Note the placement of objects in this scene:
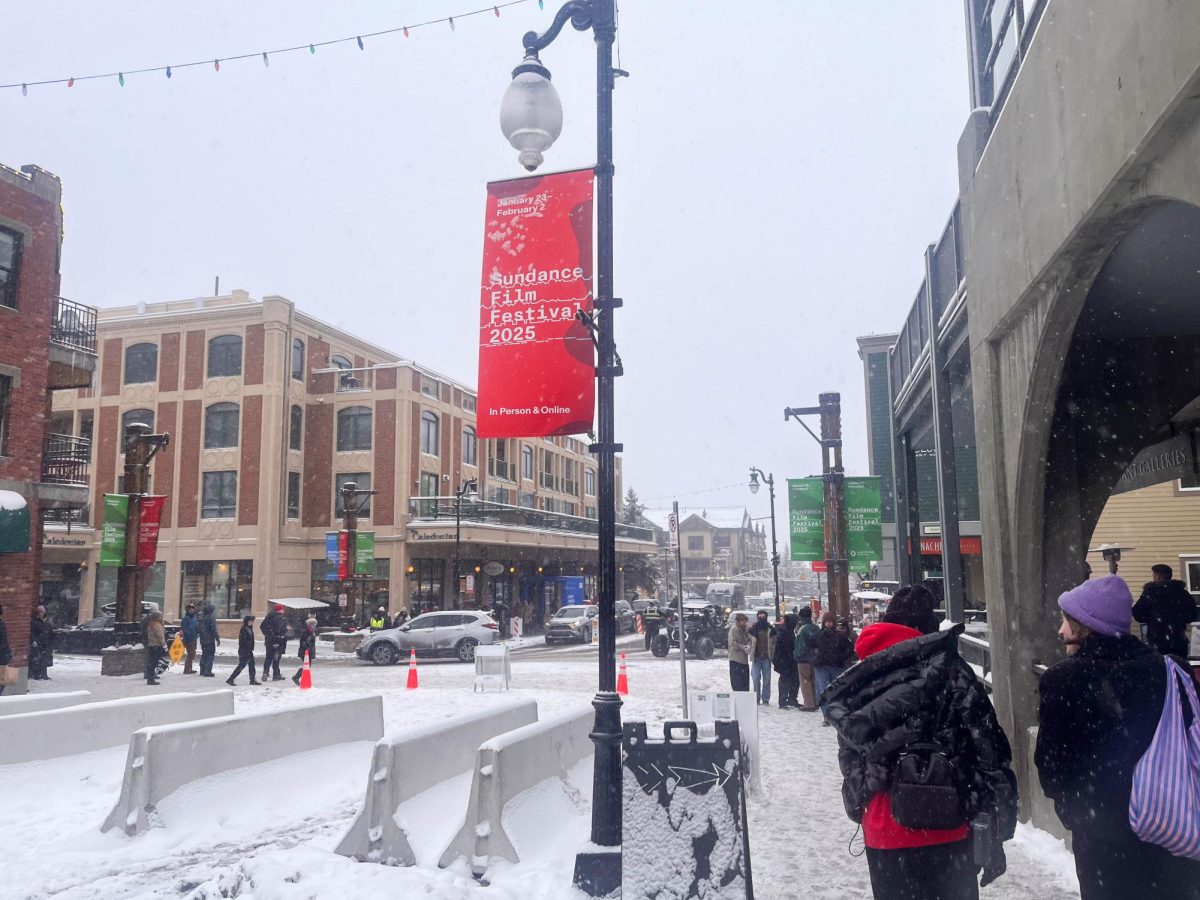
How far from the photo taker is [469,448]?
50.1 m

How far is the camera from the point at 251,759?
8328mm

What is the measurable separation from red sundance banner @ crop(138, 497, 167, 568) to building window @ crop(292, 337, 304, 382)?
18.8m

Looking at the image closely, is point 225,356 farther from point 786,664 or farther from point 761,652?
point 786,664

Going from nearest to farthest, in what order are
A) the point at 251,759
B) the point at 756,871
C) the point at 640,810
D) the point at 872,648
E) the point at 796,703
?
the point at 872,648 → the point at 640,810 → the point at 756,871 → the point at 251,759 → the point at 796,703

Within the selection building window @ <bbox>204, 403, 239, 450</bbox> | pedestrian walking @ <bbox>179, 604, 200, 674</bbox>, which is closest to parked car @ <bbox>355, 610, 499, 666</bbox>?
pedestrian walking @ <bbox>179, 604, 200, 674</bbox>

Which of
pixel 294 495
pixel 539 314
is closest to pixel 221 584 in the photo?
A: pixel 294 495

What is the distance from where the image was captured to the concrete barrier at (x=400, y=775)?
6.52 m

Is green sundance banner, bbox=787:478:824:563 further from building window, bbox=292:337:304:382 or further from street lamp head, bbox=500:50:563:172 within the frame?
building window, bbox=292:337:304:382

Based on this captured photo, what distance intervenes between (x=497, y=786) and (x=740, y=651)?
32.2 feet

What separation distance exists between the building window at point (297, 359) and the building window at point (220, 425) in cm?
298

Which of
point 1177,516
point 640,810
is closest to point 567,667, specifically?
point 1177,516

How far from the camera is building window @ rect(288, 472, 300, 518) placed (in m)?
42.6

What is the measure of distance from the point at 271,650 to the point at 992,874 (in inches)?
797

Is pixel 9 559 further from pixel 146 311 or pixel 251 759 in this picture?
pixel 146 311
